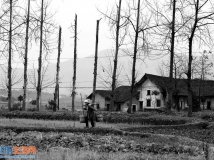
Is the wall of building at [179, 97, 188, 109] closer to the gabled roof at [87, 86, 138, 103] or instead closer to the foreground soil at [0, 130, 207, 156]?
the gabled roof at [87, 86, 138, 103]

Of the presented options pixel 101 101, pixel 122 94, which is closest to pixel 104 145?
pixel 122 94

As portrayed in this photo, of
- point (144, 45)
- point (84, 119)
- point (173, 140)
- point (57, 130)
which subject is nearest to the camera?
point (173, 140)

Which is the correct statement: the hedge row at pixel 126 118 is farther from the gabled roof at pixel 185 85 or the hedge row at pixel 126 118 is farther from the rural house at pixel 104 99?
the rural house at pixel 104 99

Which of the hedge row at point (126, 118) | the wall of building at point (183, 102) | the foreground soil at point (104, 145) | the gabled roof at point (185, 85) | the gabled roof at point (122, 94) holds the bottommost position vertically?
the foreground soil at point (104, 145)

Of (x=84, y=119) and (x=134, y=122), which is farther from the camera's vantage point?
(x=134, y=122)

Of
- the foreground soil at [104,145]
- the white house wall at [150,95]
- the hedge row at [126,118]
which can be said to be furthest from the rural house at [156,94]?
the foreground soil at [104,145]

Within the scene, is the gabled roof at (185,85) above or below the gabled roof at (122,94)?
above

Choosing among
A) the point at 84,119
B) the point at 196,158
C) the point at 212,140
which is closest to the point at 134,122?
the point at 84,119

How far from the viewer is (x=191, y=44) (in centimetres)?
3052

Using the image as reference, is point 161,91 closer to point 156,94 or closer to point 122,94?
point 156,94

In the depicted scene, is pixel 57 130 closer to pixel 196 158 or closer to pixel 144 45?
pixel 196 158

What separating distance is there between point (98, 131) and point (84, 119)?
5.84 ft

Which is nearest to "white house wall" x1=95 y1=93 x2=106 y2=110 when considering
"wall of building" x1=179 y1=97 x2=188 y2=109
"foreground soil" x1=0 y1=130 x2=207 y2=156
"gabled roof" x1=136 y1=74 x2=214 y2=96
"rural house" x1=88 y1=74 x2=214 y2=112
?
"rural house" x1=88 y1=74 x2=214 y2=112

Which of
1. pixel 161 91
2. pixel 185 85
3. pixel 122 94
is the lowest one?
pixel 122 94
